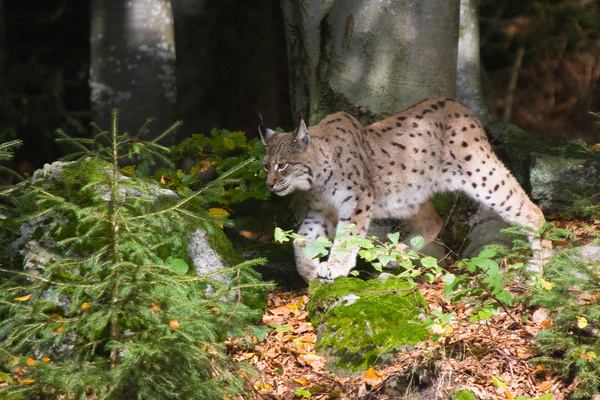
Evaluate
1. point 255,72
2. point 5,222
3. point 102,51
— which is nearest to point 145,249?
point 5,222

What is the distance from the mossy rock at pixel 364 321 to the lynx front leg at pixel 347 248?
0.22 meters

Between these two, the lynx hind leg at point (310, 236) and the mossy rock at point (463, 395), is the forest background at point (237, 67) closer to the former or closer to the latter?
the lynx hind leg at point (310, 236)

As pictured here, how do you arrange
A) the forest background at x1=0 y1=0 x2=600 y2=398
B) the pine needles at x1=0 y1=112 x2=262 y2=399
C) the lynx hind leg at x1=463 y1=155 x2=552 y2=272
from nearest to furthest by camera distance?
the pine needles at x1=0 y1=112 x2=262 y2=399 → the lynx hind leg at x1=463 y1=155 x2=552 y2=272 → the forest background at x1=0 y1=0 x2=600 y2=398

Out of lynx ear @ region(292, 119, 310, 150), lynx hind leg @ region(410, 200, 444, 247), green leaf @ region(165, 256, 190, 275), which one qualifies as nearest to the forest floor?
green leaf @ region(165, 256, 190, 275)

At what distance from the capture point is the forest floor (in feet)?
16.6

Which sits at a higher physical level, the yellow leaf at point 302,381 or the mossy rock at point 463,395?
the mossy rock at point 463,395

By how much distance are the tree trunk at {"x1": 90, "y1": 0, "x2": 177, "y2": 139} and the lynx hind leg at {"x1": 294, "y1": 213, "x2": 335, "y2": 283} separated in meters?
2.51

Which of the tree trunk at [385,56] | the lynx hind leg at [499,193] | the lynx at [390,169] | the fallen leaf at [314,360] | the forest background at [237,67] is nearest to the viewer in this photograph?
the fallen leaf at [314,360]

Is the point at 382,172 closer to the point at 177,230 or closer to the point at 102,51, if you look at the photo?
the point at 177,230

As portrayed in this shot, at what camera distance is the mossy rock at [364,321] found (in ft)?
17.8

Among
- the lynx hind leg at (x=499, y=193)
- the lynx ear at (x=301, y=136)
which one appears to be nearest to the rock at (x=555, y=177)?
the lynx hind leg at (x=499, y=193)

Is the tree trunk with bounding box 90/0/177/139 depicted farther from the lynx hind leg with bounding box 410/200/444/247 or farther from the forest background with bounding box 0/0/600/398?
the lynx hind leg with bounding box 410/200/444/247

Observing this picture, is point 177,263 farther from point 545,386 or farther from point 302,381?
point 545,386

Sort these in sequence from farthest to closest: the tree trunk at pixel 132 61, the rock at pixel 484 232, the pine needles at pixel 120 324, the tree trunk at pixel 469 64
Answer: the tree trunk at pixel 469 64 < the tree trunk at pixel 132 61 < the rock at pixel 484 232 < the pine needles at pixel 120 324
